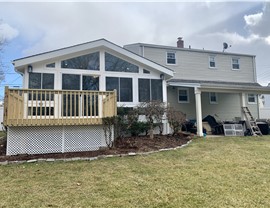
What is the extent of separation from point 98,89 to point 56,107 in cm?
354

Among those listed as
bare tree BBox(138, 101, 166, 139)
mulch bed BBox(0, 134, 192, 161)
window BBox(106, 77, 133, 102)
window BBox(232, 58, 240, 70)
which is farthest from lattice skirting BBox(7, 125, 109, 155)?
window BBox(232, 58, 240, 70)

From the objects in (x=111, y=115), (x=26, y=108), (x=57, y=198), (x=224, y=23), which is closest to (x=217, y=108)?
(x=224, y=23)

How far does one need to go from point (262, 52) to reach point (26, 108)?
21909 mm

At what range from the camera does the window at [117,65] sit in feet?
34.8

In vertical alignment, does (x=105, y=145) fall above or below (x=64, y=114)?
below

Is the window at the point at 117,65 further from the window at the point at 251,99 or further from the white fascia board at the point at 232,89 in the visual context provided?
the window at the point at 251,99

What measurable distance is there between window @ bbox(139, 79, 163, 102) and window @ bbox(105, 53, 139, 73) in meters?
0.79

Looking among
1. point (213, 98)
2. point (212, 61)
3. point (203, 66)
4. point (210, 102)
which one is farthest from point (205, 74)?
point (210, 102)

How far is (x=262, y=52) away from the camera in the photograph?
20.7m

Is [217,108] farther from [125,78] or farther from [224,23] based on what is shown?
[125,78]

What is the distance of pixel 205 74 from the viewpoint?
16.7m

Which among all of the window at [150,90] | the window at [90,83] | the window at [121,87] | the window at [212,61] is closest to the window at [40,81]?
the window at [90,83]

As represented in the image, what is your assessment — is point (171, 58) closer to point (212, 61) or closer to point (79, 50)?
point (212, 61)

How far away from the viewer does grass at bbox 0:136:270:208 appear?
327 centimetres
